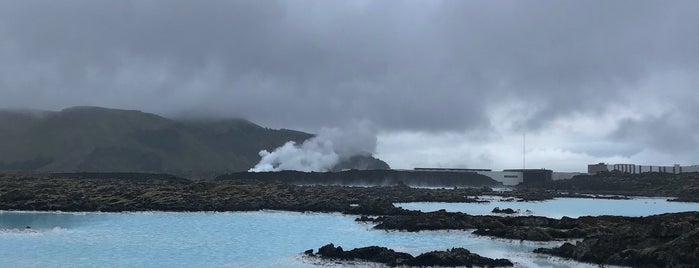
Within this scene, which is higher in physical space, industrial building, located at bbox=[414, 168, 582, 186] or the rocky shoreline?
industrial building, located at bbox=[414, 168, 582, 186]

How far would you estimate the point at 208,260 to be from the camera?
95.9 ft

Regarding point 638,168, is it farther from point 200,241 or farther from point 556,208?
point 200,241

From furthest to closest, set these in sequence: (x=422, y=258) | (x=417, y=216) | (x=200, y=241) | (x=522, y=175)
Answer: (x=522, y=175) → (x=417, y=216) → (x=200, y=241) → (x=422, y=258)

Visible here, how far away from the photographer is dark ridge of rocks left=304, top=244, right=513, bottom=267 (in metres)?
26.7

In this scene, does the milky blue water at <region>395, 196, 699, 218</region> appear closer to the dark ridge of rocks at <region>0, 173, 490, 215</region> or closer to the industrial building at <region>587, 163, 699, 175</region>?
the dark ridge of rocks at <region>0, 173, 490, 215</region>

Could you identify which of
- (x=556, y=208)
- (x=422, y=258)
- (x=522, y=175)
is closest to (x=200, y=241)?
(x=422, y=258)

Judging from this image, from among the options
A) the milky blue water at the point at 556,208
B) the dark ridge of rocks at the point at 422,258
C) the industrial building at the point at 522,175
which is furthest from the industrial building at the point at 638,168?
the dark ridge of rocks at the point at 422,258

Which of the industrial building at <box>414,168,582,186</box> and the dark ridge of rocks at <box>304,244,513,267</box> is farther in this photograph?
the industrial building at <box>414,168,582,186</box>

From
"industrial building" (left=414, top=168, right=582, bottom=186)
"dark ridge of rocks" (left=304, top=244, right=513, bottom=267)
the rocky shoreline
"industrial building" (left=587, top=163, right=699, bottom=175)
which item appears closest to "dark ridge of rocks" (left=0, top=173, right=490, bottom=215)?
the rocky shoreline

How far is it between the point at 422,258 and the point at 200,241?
A: 14.7 meters

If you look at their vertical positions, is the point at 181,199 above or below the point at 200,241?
above

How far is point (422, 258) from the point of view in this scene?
26.8 m

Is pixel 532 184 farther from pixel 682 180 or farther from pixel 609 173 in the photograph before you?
pixel 682 180

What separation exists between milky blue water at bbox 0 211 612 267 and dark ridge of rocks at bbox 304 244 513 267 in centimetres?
124
